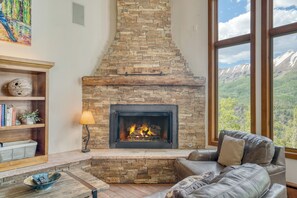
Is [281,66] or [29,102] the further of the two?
[29,102]

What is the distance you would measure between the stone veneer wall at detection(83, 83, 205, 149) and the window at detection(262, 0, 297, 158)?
1.17 meters

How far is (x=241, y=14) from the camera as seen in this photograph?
3688 millimetres

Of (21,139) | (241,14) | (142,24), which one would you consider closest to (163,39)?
(142,24)

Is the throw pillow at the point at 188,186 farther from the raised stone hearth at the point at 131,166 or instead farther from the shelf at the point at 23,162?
the shelf at the point at 23,162

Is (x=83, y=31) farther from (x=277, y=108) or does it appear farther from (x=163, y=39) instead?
(x=277, y=108)

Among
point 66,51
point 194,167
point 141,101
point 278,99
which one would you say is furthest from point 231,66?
point 66,51

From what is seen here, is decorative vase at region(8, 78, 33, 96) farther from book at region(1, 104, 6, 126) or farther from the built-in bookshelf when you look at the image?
book at region(1, 104, 6, 126)

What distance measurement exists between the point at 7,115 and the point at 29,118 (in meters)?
0.28

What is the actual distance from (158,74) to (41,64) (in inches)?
73.6

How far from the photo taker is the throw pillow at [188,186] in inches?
46.5

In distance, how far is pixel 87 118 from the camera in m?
3.59

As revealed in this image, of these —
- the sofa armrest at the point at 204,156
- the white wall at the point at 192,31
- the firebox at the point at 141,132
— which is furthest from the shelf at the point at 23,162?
the white wall at the point at 192,31

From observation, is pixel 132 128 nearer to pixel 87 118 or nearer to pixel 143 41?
pixel 87 118

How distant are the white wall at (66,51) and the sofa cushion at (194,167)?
1.95m
